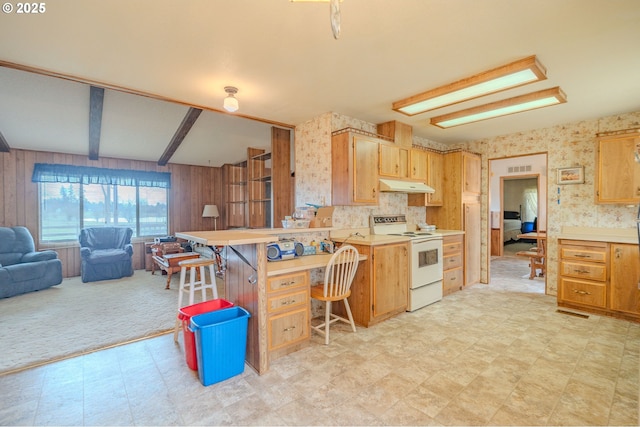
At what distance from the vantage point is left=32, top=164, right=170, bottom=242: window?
5.71m

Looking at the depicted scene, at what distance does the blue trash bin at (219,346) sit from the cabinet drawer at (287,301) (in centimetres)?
21

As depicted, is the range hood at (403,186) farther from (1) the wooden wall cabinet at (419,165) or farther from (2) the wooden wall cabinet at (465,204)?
(2) the wooden wall cabinet at (465,204)

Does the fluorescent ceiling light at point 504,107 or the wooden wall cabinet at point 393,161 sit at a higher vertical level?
the fluorescent ceiling light at point 504,107

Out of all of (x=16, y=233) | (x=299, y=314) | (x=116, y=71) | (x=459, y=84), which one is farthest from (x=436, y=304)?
(x=16, y=233)

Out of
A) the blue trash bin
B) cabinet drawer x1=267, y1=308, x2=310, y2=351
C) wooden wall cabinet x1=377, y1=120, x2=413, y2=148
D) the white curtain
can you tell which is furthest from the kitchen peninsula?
the white curtain

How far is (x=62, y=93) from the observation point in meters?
3.86

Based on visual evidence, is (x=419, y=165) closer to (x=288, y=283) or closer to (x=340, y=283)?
(x=340, y=283)

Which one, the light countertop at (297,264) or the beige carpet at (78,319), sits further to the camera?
the beige carpet at (78,319)

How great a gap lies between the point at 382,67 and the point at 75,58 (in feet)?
8.32

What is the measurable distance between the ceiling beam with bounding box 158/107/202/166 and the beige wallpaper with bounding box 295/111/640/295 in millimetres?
1920

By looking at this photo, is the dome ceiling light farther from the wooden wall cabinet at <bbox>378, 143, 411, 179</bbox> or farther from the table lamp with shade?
the table lamp with shade

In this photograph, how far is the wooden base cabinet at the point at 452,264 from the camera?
421 cm

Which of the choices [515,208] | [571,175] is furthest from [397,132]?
[515,208]

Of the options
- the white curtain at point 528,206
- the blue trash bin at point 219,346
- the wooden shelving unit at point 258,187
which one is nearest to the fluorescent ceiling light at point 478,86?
the blue trash bin at point 219,346
